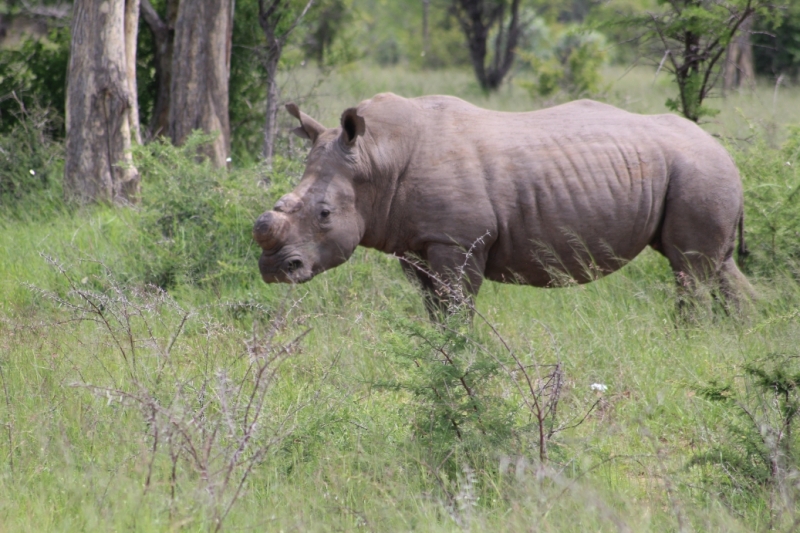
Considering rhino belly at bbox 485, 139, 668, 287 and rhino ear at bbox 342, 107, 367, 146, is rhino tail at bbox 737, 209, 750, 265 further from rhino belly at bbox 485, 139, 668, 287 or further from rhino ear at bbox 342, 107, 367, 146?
rhino ear at bbox 342, 107, 367, 146

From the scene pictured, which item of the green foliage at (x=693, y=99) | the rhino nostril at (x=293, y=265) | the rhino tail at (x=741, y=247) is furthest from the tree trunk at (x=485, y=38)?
the rhino nostril at (x=293, y=265)

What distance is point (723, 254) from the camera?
221 inches

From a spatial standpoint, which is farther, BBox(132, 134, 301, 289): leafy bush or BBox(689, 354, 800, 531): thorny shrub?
BBox(132, 134, 301, 289): leafy bush

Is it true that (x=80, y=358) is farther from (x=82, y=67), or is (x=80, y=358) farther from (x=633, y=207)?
(x=82, y=67)

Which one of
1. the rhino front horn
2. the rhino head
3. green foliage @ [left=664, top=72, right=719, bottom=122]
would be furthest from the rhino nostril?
green foliage @ [left=664, top=72, right=719, bottom=122]

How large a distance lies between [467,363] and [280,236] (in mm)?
1434

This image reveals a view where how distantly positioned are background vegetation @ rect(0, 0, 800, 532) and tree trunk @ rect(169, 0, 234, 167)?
1.20 metres

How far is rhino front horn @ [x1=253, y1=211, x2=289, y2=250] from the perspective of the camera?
4883mm

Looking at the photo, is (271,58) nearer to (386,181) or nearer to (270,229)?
(386,181)

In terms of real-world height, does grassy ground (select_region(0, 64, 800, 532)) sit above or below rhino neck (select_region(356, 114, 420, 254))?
below

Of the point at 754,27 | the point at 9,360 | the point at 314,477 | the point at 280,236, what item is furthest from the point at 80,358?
the point at 754,27

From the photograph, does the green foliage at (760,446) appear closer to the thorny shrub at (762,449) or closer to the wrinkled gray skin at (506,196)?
the thorny shrub at (762,449)

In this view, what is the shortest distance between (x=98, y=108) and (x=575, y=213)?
4875 mm

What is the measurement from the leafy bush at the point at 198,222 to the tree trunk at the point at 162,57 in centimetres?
270
